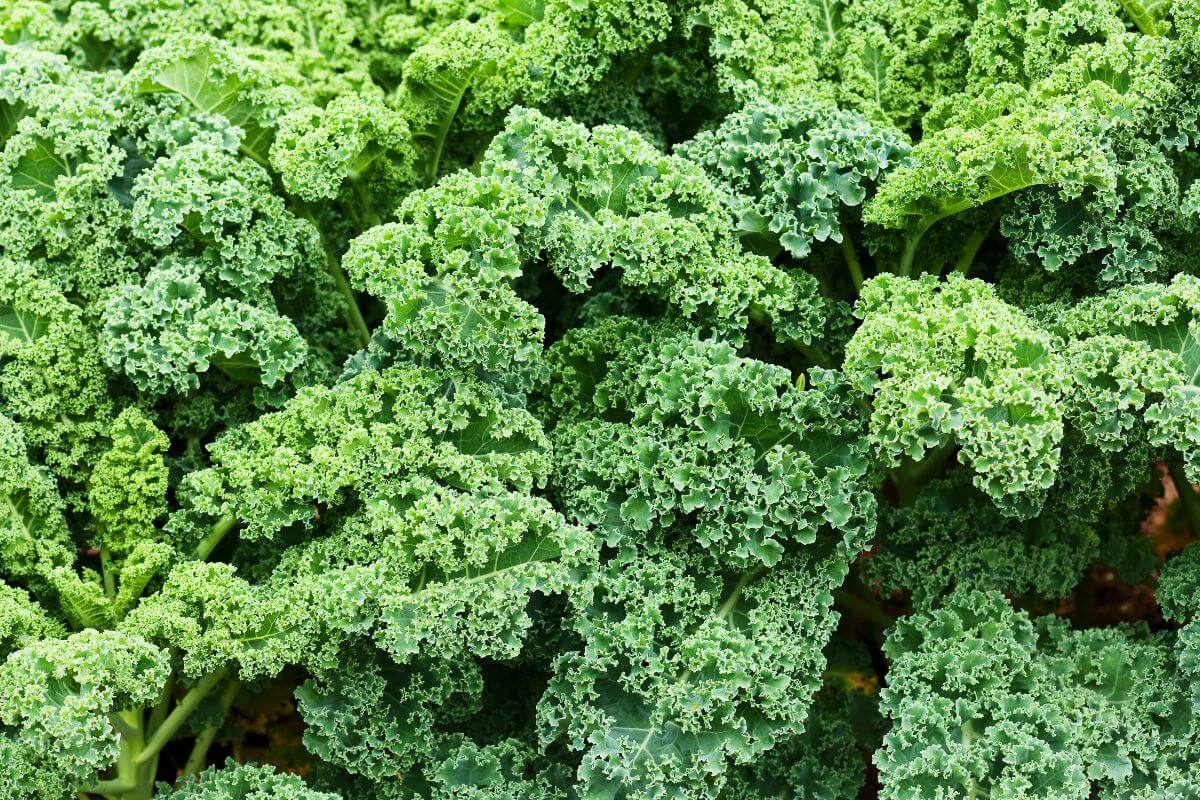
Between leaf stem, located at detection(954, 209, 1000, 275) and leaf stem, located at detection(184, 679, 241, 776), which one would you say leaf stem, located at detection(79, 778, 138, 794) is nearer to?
leaf stem, located at detection(184, 679, 241, 776)

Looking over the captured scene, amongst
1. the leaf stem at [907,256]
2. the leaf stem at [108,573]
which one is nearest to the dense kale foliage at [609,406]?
the leaf stem at [108,573]

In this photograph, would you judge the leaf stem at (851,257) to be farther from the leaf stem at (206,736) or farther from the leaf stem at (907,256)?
the leaf stem at (206,736)

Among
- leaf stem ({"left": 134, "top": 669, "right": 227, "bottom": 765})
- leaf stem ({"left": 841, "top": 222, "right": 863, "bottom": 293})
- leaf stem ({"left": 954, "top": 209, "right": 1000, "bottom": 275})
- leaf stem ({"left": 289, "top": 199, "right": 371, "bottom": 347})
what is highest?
leaf stem ({"left": 954, "top": 209, "right": 1000, "bottom": 275})

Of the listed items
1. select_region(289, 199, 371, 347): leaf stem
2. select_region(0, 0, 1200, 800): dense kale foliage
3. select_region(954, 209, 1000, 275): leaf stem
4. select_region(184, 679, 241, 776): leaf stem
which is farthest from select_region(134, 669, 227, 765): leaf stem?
select_region(954, 209, 1000, 275): leaf stem

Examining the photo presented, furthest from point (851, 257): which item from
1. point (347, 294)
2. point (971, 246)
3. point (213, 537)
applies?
point (213, 537)

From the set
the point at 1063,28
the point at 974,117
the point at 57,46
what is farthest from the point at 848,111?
the point at 57,46

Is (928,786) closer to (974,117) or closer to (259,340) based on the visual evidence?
(974,117)

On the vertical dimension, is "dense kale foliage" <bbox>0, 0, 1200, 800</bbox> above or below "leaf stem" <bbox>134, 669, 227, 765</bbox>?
above
